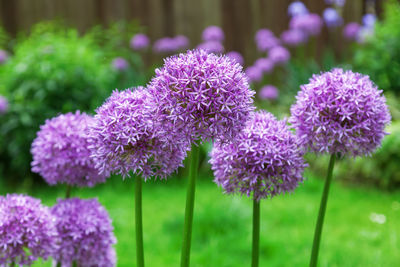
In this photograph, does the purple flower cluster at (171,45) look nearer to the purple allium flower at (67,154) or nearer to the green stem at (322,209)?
the purple allium flower at (67,154)

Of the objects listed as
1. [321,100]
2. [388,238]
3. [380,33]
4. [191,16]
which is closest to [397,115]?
[380,33]

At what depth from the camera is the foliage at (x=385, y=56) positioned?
6.19 meters

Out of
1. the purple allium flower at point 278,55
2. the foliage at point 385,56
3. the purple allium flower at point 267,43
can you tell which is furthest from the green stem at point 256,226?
the purple allium flower at point 267,43

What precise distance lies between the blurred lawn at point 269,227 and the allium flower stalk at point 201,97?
6.42 feet

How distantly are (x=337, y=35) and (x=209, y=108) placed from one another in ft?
24.3

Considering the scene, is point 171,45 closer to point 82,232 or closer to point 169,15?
point 169,15

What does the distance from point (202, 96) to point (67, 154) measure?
897 mm

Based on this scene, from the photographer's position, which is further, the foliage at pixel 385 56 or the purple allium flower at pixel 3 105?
the foliage at pixel 385 56

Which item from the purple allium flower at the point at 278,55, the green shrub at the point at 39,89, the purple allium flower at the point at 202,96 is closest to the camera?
the purple allium flower at the point at 202,96

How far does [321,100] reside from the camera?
1.59 m

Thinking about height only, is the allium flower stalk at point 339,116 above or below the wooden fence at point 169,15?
below

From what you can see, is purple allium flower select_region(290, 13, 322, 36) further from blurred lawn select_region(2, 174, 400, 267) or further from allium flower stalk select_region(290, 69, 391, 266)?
allium flower stalk select_region(290, 69, 391, 266)

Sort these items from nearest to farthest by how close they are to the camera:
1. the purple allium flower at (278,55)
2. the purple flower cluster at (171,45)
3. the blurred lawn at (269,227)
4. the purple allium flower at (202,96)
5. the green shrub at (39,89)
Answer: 1. the purple allium flower at (202,96)
2. the blurred lawn at (269,227)
3. the green shrub at (39,89)
4. the purple flower cluster at (171,45)
5. the purple allium flower at (278,55)

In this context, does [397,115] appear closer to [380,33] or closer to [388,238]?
[380,33]
